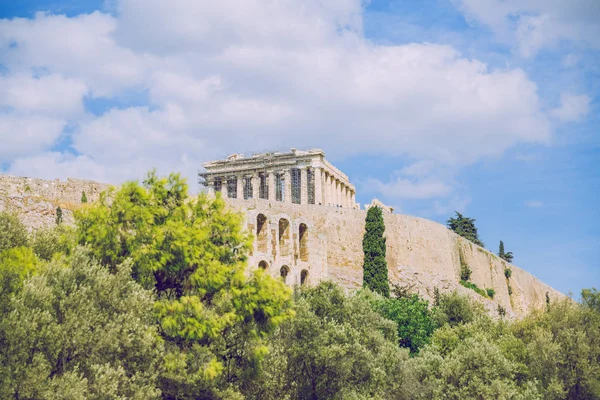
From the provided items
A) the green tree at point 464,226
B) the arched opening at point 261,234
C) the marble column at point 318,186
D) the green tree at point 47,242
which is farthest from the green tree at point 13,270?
the green tree at point 464,226

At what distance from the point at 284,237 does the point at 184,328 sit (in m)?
25.3

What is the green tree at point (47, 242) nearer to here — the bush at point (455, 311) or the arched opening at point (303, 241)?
the arched opening at point (303, 241)

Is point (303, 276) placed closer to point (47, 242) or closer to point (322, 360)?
point (322, 360)

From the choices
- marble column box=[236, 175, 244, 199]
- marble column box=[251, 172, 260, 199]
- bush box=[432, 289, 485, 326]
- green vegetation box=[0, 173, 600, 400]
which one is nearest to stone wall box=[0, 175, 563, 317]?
bush box=[432, 289, 485, 326]

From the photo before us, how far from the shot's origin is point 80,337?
725 inches

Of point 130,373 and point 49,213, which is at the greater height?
point 49,213

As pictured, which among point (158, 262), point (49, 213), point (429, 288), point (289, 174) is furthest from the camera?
point (289, 174)

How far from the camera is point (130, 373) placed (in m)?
19.4

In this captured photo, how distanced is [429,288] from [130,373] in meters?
39.4

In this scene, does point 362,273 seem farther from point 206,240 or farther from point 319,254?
point 206,240

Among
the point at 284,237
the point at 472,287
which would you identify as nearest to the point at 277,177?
the point at 472,287

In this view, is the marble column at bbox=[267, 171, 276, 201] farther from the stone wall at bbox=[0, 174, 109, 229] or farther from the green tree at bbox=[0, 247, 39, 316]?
the green tree at bbox=[0, 247, 39, 316]

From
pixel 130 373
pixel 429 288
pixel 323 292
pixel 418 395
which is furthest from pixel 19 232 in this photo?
pixel 429 288

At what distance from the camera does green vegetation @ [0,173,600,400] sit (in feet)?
60.0
